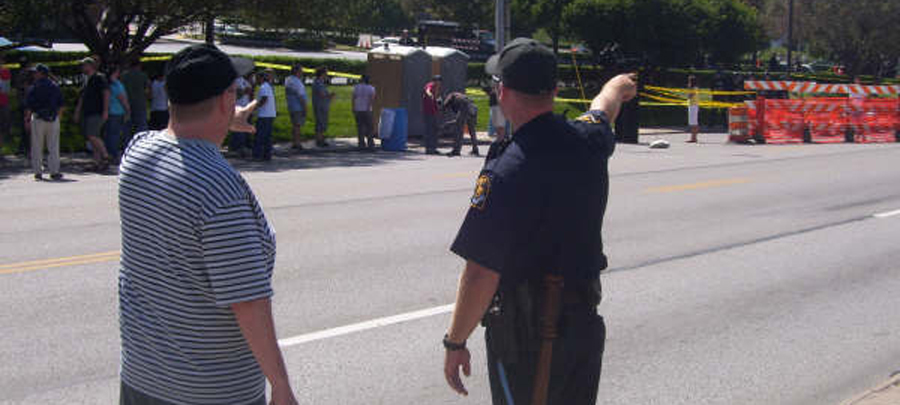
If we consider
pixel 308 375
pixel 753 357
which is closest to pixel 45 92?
pixel 308 375

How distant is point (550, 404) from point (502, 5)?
22.4 metres

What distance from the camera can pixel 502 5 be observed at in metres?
25.0

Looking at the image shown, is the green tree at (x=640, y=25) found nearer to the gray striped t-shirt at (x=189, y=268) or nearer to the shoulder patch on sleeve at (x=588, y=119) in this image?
the shoulder patch on sleeve at (x=588, y=119)

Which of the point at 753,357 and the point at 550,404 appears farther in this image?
the point at 753,357

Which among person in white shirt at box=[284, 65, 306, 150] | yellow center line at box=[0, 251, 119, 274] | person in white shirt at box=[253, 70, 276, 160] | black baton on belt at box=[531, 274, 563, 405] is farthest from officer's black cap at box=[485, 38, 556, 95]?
person in white shirt at box=[284, 65, 306, 150]

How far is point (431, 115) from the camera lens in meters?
21.5

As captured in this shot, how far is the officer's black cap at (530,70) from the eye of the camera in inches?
132

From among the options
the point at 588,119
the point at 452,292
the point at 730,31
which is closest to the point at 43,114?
the point at 452,292

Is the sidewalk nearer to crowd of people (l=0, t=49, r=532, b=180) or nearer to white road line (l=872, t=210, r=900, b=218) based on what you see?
white road line (l=872, t=210, r=900, b=218)

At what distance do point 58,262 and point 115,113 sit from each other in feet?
28.0

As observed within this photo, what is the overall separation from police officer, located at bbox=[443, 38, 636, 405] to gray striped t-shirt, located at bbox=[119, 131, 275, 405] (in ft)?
2.25

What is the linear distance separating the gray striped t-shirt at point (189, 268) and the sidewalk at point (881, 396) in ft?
13.0

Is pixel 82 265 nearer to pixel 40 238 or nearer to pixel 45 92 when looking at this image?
pixel 40 238

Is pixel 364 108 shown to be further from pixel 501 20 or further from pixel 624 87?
pixel 624 87
